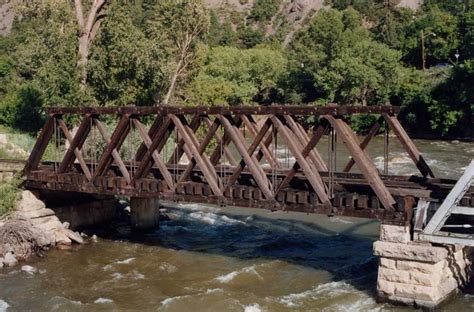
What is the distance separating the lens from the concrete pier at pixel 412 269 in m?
13.3

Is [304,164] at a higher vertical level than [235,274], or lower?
higher

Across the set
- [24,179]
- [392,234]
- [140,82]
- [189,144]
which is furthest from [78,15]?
[392,234]

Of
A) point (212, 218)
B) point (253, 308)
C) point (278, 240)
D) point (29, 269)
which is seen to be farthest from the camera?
point (212, 218)

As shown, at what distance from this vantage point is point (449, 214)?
42.6 ft

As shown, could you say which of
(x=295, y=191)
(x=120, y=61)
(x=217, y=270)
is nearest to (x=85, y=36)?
(x=120, y=61)

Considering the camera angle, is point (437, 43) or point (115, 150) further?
point (437, 43)

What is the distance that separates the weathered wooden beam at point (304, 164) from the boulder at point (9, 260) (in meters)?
8.42

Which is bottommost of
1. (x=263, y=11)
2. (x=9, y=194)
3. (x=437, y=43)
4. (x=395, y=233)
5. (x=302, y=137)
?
(x=9, y=194)

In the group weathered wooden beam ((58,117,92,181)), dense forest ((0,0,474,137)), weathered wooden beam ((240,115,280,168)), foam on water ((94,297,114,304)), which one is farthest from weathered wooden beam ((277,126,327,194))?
dense forest ((0,0,474,137))

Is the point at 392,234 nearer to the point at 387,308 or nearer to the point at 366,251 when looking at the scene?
the point at 387,308

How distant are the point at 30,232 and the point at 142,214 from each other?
408 cm

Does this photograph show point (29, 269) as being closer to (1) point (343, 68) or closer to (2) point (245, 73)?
(1) point (343, 68)

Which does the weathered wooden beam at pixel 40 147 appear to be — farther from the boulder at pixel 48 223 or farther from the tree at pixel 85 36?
the tree at pixel 85 36

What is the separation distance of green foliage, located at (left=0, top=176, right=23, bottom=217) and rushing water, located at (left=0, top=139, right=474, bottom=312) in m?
2.22
